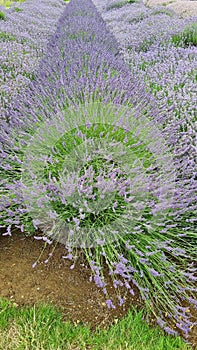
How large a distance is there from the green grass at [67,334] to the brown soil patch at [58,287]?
2.3 inches

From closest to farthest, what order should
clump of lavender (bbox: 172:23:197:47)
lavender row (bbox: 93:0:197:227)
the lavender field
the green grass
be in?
the green grass < the lavender field < lavender row (bbox: 93:0:197:227) < clump of lavender (bbox: 172:23:197:47)

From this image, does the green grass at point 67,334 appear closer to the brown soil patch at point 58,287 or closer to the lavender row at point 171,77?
the brown soil patch at point 58,287

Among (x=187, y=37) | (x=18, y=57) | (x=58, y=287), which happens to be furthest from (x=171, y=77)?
(x=187, y=37)

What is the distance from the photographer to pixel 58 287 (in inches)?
71.3

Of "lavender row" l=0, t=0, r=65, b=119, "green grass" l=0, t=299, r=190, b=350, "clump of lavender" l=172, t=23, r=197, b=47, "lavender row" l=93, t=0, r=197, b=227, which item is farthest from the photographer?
"clump of lavender" l=172, t=23, r=197, b=47

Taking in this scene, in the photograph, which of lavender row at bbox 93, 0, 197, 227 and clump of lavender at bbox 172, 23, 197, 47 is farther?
clump of lavender at bbox 172, 23, 197, 47

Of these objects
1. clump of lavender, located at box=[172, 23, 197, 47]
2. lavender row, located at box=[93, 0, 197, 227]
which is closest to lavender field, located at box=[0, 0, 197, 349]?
lavender row, located at box=[93, 0, 197, 227]

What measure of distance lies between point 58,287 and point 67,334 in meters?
0.27

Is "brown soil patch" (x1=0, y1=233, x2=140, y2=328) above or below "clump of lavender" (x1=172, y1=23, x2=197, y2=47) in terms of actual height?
below

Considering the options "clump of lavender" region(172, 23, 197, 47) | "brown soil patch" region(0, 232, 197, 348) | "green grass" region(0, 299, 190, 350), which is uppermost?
"clump of lavender" region(172, 23, 197, 47)

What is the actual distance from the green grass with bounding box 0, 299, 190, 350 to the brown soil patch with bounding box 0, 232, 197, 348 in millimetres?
59

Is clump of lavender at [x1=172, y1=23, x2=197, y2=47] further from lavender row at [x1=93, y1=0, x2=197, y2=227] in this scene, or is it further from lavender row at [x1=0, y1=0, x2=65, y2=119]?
lavender row at [x1=0, y1=0, x2=65, y2=119]

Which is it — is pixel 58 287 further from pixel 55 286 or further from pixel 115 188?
pixel 115 188

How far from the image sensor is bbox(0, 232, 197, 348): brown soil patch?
1714mm
